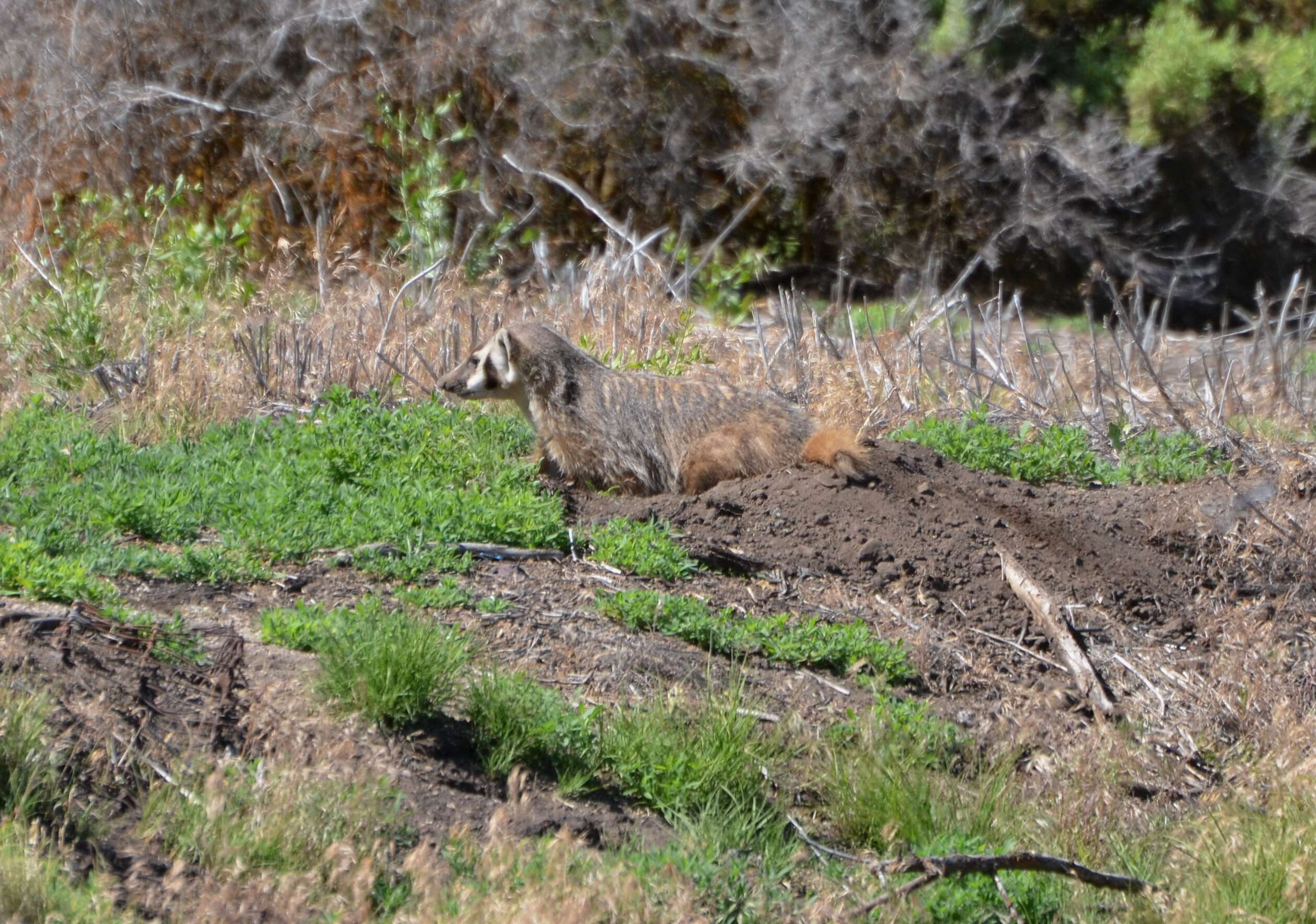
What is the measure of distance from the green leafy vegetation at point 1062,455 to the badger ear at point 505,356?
2.09m

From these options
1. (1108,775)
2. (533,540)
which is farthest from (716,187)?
(1108,775)

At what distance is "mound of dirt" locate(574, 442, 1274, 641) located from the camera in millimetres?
6219

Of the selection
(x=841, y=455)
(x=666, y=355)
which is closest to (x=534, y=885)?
(x=841, y=455)

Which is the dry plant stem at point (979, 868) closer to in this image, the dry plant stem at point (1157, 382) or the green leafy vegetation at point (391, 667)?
the green leafy vegetation at point (391, 667)

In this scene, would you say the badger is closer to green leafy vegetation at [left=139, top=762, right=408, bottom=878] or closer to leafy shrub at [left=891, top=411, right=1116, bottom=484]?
leafy shrub at [left=891, top=411, right=1116, bottom=484]

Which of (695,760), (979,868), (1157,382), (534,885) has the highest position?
(1157,382)

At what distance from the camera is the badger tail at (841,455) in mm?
6809

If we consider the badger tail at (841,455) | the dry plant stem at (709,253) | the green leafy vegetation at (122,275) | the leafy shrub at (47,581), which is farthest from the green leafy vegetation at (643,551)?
the dry plant stem at (709,253)

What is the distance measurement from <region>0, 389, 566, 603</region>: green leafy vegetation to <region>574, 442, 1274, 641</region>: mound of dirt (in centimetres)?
66

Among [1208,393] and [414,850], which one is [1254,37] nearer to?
[1208,393]

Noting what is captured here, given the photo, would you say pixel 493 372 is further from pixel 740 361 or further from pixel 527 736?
pixel 527 736

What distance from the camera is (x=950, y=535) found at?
21.4 ft

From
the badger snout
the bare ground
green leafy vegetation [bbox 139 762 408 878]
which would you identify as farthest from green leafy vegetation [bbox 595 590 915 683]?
the badger snout

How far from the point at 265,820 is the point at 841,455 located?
3.78 meters
